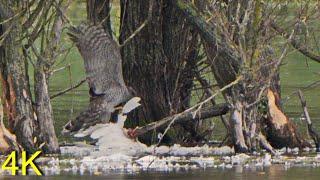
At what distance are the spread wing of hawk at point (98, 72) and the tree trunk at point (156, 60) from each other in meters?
1.14

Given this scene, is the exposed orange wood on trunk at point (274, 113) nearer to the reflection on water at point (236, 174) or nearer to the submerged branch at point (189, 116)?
the submerged branch at point (189, 116)

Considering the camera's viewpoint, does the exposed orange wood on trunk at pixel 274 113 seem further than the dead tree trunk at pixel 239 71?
Yes

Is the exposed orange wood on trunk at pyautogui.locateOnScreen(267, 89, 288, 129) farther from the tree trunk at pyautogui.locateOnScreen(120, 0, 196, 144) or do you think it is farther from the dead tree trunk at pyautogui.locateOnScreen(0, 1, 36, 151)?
the dead tree trunk at pyautogui.locateOnScreen(0, 1, 36, 151)

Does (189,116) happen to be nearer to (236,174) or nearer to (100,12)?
(100,12)

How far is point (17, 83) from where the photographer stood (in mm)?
20844

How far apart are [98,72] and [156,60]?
160cm

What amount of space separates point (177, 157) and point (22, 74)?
8.47ft

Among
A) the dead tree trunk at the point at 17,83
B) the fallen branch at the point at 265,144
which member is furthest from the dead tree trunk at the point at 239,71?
the dead tree trunk at the point at 17,83

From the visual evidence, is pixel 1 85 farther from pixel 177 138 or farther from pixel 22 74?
pixel 177 138

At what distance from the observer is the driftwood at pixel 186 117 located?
2152 cm

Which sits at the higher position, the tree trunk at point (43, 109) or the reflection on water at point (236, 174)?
the tree trunk at point (43, 109)

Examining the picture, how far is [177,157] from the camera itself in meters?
20.8

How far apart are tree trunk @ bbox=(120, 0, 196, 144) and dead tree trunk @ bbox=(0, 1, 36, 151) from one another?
9.12 feet

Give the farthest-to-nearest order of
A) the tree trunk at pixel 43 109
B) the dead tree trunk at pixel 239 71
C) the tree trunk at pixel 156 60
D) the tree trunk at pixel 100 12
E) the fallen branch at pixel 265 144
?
the tree trunk at pixel 156 60 < the tree trunk at pixel 100 12 < the fallen branch at pixel 265 144 < the tree trunk at pixel 43 109 < the dead tree trunk at pixel 239 71
